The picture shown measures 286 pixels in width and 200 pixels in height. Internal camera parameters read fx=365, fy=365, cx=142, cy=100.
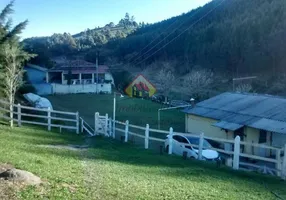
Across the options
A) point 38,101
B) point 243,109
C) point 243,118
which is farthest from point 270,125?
point 38,101

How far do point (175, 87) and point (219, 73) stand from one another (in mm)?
13751

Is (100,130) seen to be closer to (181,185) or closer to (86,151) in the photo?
(86,151)

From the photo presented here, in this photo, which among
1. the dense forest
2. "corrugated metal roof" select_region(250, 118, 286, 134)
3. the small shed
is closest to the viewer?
"corrugated metal roof" select_region(250, 118, 286, 134)

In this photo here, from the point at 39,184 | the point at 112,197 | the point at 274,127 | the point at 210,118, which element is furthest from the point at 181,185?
the point at 210,118

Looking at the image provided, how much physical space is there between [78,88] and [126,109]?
15.1 m

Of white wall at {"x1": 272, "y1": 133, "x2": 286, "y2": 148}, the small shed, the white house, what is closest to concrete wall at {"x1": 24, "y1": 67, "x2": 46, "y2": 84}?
the white house

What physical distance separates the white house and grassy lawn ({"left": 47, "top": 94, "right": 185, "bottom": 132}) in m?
3.09

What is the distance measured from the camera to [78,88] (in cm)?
5031

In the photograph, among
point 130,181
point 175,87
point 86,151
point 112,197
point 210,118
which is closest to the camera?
point 112,197

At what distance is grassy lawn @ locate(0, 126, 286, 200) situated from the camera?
6996mm

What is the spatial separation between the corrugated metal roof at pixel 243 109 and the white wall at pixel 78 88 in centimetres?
2499

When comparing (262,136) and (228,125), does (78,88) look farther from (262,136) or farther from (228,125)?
(262,136)

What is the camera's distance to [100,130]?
19.4 meters

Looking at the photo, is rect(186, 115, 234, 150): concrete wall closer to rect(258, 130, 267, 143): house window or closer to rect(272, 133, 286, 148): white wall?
rect(258, 130, 267, 143): house window
